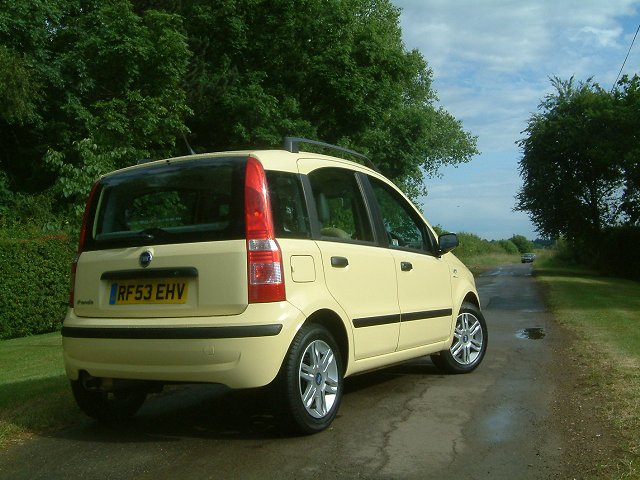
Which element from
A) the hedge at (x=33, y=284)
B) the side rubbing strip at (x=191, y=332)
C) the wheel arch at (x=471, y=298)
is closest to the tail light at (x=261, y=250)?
the side rubbing strip at (x=191, y=332)

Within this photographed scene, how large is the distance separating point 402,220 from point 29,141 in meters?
18.2

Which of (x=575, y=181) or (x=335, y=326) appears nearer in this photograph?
(x=335, y=326)

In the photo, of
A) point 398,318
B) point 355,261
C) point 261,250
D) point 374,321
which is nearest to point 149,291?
point 261,250

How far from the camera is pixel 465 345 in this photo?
7785 mm

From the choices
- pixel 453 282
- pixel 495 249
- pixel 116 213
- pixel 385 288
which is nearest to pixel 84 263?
pixel 116 213

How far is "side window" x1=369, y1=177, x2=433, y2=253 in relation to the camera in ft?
22.0

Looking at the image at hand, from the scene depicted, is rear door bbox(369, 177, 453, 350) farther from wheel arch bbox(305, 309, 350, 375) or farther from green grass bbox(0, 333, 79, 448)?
green grass bbox(0, 333, 79, 448)

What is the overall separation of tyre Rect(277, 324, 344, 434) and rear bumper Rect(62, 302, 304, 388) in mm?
110

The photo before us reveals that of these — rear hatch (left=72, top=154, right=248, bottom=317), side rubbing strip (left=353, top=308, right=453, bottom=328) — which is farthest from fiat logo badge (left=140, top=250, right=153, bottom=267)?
side rubbing strip (left=353, top=308, right=453, bottom=328)

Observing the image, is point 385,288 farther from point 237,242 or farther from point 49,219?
point 49,219

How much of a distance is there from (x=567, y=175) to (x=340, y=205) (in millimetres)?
39105

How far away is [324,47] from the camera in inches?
1049

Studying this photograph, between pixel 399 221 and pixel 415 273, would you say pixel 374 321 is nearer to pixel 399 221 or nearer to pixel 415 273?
pixel 415 273

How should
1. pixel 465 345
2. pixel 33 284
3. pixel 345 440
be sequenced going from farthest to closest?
1. pixel 33 284
2. pixel 465 345
3. pixel 345 440
